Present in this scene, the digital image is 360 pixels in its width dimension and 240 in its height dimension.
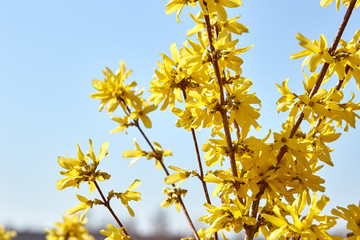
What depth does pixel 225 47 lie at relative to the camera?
5.03 feet

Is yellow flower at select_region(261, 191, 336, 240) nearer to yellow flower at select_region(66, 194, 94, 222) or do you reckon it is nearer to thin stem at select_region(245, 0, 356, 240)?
thin stem at select_region(245, 0, 356, 240)

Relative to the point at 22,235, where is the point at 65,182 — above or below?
below

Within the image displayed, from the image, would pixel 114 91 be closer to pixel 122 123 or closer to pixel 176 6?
pixel 122 123

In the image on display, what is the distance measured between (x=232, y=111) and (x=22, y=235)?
6.72 m

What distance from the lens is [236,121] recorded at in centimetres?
157

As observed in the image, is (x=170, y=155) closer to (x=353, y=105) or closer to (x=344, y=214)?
(x=344, y=214)

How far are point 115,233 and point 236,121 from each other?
2.16ft

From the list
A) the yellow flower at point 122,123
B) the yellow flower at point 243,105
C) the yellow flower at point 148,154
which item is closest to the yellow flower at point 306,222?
the yellow flower at point 243,105

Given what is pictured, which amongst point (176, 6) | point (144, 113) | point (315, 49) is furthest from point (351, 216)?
point (176, 6)

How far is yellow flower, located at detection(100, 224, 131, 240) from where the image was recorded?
5.35 feet

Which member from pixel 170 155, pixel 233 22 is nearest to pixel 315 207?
pixel 170 155

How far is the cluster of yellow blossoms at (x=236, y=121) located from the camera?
1.45 m

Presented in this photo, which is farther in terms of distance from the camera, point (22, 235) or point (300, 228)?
point (22, 235)

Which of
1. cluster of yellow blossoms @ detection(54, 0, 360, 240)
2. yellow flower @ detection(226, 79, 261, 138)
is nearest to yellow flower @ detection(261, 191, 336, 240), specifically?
cluster of yellow blossoms @ detection(54, 0, 360, 240)
